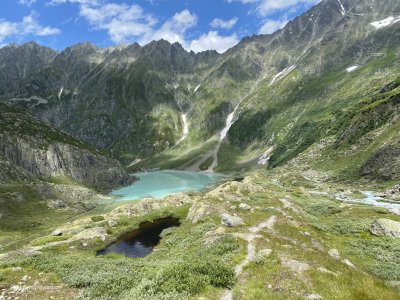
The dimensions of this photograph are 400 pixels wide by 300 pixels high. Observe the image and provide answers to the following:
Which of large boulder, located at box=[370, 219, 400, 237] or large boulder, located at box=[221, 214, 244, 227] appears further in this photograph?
large boulder, located at box=[370, 219, 400, 237]

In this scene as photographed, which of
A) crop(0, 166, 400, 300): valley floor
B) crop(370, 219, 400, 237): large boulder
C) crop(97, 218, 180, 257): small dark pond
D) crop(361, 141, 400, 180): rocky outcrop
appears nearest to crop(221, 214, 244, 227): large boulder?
crop(0, 166, 400, 300): valley floor

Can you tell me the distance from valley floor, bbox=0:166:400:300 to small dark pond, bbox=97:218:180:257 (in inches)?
66.7

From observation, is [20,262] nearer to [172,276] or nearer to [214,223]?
[172,276]

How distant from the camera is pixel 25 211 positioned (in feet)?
540

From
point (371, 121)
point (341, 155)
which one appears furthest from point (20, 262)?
point (371, 121)

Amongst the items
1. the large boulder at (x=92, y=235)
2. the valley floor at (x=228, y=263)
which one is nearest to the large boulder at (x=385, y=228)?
the valley floor at (x=228, y=263)

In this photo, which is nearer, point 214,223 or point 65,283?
point 65,283

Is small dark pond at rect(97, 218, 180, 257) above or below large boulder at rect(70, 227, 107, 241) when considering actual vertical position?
below

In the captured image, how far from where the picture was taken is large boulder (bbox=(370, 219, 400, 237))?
47.5m

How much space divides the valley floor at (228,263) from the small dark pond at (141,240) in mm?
1693

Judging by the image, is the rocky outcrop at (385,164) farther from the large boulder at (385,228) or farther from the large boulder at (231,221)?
the large boulder at (231,221)

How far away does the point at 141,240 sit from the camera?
5316cm

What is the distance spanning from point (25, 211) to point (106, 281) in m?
156

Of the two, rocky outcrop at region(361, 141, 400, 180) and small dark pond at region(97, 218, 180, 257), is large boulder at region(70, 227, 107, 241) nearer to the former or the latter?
small dark pond at region(97, 218, 180, 257)
